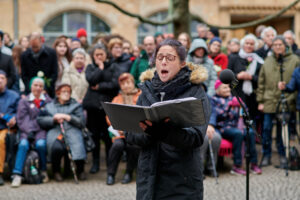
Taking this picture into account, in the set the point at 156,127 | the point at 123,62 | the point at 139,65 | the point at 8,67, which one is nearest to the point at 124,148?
the point at 139,65

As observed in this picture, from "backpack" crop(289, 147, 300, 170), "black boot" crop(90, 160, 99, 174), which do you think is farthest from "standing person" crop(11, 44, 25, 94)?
"backpack" crop(289, 147, 300, 170)

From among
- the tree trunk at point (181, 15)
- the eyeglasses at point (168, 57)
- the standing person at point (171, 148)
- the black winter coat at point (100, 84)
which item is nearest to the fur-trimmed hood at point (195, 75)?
the standing person at point (171, 148)

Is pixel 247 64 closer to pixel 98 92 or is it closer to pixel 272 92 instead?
pixel 272 92

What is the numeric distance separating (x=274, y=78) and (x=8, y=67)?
4742mm

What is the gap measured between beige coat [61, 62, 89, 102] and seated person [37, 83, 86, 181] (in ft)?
2.50

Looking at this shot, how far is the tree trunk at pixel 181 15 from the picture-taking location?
1016 centimetres

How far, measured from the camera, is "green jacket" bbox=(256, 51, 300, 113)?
330 inches

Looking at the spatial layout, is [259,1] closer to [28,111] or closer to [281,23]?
[281,23]

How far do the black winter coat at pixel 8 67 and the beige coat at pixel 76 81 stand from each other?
896 mm

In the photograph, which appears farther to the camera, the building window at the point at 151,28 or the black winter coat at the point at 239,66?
the building window at the point at 151,28

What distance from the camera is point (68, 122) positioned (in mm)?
7668

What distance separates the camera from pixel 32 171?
7312mm

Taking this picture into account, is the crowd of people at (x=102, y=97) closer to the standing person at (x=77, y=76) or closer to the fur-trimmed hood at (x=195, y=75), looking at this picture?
the standing person at (x=77, y=76)

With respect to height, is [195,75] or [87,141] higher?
[195,75]
